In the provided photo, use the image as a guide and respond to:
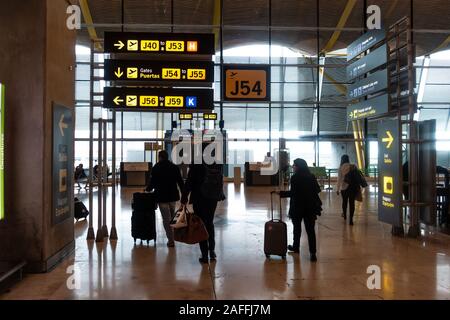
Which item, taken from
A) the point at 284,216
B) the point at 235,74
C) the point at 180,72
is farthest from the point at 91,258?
the point at 284,216

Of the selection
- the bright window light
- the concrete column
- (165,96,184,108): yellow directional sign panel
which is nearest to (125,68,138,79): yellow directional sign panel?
(165,96,184,108): yellow directional sign panel

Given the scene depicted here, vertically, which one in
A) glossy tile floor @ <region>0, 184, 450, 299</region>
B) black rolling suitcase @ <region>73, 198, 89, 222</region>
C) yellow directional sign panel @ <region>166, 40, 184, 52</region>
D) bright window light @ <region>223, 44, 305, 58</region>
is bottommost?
glossy tile floor @ <region>0, 184, 450, 299</region>

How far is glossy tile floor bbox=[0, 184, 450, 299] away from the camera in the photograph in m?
4.81

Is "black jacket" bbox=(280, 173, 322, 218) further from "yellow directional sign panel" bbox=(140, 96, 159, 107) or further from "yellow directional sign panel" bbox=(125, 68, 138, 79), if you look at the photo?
"yellow directional sign panel" bbox=(125, 68, 138, 79)

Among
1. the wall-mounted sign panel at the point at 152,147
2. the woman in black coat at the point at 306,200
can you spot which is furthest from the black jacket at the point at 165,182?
the wall-mounted sign panel at the point at 152,147

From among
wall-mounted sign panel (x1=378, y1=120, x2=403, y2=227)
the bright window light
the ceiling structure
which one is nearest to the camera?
wall-mounted sign panel (x1=378, y1=120, x2=403, y2=227)

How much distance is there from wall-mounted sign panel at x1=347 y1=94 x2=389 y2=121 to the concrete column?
6210 mm

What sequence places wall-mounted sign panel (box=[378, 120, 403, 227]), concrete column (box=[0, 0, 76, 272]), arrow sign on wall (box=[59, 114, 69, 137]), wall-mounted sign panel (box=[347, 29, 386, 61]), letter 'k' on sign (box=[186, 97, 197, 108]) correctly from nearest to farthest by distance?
concrete column (box=[0, 0, 76, 272]) < arrow sign on wall (box=[59, 114, 69, 137]) < letter 'k' on sign (box=[186, 97, 197, 108]) < wall-mounted sign panel (box=[378, 120, 403, 227]) < wall-mounted sign panel (box=[347, 29, 386, 61])

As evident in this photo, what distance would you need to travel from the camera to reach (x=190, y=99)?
8188 mm

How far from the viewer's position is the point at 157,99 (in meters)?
8.09

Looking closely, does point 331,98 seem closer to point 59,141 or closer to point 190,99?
point 190,99

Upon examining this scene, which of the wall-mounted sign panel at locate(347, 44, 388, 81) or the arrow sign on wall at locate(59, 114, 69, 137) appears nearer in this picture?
the arrow sign on wall at locate(59, 114, 69, 137)

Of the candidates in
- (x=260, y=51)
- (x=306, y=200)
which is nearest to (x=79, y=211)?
(x=306, y=200)
